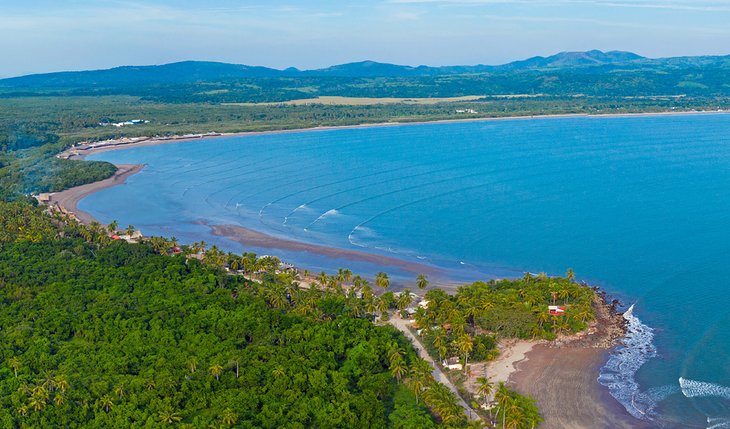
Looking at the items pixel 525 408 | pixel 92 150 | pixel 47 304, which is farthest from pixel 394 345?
pixel 92 150

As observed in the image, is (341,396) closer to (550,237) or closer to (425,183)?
(550,237)

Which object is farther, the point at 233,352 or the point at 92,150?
the point at 92,150

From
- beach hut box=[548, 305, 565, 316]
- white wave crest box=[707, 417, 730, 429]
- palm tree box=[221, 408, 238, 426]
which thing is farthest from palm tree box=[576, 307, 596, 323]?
palm tree box=[221, 408, 238, 426]

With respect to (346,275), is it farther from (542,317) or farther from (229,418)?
(229,418)

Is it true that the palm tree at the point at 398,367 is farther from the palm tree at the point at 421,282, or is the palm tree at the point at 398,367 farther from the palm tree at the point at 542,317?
the palm tree at the point at 421,282

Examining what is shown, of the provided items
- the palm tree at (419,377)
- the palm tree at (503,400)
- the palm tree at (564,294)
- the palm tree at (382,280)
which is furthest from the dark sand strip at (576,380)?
the palm tree at (382,280)
